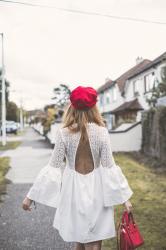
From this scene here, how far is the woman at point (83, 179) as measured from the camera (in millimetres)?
3064

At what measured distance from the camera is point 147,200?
23.7ft

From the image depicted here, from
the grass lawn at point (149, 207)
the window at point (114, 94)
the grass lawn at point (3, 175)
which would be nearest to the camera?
the grass lawn at point (149, 207)

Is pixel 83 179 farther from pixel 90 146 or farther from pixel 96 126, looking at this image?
pixel 96 126

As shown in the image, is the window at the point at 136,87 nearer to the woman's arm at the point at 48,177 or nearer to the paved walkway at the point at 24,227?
the paved walkway at the point at 24,227

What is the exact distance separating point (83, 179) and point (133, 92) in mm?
28824

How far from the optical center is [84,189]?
10.1 feet

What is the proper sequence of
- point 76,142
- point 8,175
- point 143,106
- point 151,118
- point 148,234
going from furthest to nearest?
point 143,106
point 151,118
point 8,175
point 148,234
point 76,142

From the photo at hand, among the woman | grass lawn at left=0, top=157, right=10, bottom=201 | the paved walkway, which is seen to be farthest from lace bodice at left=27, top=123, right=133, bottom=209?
grass lawn at left=0, top=157, right=10, bottom=201

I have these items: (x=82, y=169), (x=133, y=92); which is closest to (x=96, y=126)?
(x=82, y=169)

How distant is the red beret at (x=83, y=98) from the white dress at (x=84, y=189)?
0.60 feet

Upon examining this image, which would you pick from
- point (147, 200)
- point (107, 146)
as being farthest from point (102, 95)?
point (107, 146)

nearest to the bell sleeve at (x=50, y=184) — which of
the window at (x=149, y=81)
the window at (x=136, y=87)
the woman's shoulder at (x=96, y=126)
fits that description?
the woman's shoulder at (x=96, y=126)

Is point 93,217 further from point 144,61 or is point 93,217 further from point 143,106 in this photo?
point 144,61

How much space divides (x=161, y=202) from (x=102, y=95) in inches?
1479
